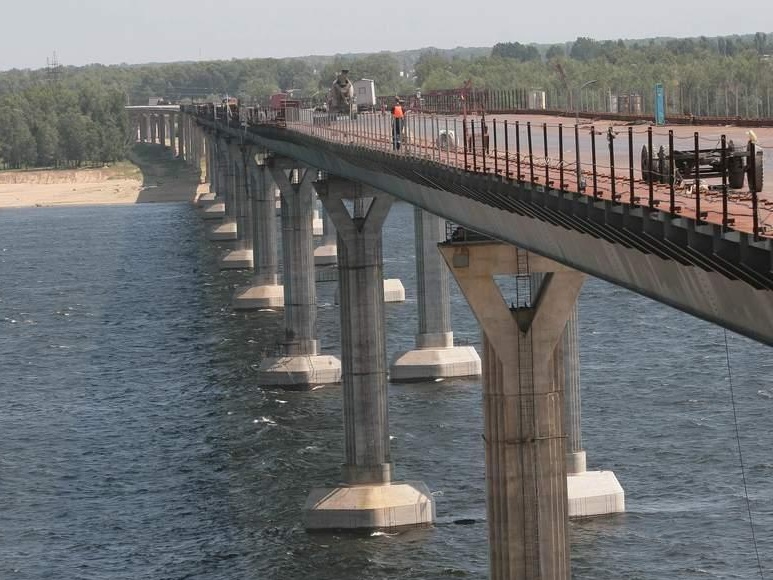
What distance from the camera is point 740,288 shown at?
2198 cm

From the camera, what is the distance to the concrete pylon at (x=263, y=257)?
11125cm

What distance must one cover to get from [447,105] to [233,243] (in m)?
79.0

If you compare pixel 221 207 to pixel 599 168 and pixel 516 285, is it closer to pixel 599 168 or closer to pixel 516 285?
pixel 516 285

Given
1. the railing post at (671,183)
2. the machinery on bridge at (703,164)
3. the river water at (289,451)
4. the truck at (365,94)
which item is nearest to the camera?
the railing post at (671,183)

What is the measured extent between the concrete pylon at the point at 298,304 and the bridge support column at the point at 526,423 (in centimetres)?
4213

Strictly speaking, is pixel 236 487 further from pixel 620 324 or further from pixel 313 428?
pixel 620 324

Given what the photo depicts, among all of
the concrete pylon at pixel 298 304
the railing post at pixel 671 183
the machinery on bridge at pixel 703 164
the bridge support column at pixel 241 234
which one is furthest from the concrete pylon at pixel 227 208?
the railing post at pixel 671 183

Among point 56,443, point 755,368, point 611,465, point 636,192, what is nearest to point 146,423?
point 56,443

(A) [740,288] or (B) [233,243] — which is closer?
(A) [740,288]

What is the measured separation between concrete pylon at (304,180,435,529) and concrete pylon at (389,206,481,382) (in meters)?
16.5

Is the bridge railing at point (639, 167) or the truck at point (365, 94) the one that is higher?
the truck at point (365, 94)

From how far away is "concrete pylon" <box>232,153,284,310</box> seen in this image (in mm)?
111250

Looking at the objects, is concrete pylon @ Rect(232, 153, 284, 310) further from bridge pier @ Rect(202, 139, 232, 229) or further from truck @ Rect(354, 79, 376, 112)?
bridge pier @ Rect(202, 139, 232, 229)

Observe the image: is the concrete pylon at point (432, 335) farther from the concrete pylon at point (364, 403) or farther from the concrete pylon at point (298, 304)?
the concrete pylon at point (364, 403)
